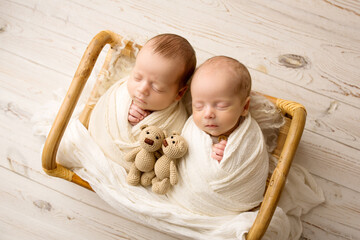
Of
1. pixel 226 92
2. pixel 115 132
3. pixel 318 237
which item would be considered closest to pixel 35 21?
pixel 115 132

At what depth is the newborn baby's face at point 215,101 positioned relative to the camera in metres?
0.88

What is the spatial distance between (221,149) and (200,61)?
0.51 metres

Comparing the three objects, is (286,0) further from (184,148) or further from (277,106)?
(184,148)

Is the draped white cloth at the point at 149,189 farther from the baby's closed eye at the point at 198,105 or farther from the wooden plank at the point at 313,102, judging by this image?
the wooden plank at the point at 313,102

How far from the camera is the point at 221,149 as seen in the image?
3.08ft

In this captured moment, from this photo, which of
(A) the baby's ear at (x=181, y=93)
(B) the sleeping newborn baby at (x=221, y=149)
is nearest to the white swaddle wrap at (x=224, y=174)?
(B) the sleeping newborn baby at (x=221, y=149)

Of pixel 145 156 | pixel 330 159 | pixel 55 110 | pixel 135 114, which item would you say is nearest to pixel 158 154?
pixel 145 156

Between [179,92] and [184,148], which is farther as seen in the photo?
[179,92]

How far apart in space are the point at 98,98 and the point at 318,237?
36.9 inches

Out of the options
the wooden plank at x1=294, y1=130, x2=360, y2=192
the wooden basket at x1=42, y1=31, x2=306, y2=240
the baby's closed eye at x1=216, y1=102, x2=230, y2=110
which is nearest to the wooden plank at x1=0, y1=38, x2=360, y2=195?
the wooden plank at x1=294, y1=130, x2=360, y2=192

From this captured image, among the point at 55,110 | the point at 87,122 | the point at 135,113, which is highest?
the point at 135,113

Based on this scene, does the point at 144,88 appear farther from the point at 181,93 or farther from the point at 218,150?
the point at 218,150

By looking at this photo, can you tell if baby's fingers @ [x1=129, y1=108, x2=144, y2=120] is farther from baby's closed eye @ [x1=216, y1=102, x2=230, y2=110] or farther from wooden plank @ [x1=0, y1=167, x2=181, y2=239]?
wooden plank @ [x1=0, y1=167, x2=181, y2=239]

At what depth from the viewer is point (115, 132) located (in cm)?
100
